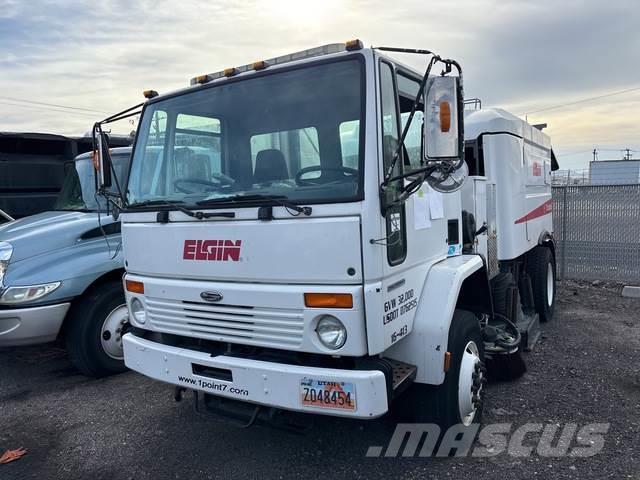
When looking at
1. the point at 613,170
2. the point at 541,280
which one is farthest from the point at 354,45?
the point at 613,170

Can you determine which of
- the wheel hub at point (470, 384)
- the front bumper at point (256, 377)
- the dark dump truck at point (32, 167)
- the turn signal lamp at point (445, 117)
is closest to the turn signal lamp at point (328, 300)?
the front bumper at point (256, 377)

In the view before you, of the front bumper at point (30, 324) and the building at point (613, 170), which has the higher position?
the building at point (613, 170)

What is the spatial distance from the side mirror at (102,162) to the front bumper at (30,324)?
5.33 feet

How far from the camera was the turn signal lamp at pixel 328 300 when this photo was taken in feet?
9.06

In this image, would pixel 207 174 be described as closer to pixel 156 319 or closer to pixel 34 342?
pixel 156 319

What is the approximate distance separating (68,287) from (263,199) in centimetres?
293

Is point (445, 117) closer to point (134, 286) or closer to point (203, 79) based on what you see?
point (203, 79)

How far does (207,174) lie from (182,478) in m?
1.98

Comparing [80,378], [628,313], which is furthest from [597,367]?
[80,378]

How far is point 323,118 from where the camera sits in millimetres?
3008

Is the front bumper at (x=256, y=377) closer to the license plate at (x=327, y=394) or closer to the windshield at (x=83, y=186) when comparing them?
the license plate at (x=327, y=394)

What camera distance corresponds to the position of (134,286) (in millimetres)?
3711

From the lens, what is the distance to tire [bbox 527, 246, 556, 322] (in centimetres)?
660

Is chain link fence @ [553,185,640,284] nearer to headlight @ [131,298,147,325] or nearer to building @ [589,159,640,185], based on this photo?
headlight @ [131,298,147,325]
